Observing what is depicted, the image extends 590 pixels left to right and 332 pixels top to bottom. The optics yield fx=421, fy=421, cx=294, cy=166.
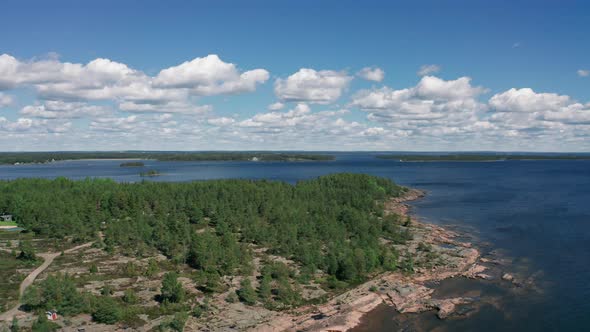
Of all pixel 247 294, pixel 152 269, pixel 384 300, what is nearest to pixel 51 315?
pixel 152 269

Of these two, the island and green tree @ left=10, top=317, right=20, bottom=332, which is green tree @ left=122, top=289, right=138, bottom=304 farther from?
green tree @ left=10, top=317, right=20, bottom=332

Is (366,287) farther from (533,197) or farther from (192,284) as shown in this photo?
(533,197)

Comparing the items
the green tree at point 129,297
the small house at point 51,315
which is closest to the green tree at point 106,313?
the green tree at point 129,297

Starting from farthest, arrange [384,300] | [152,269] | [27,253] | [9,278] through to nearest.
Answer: [27,253], [152,269], [9,278], [384,300]

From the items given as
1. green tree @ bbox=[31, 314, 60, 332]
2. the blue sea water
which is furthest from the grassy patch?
the blue sea water

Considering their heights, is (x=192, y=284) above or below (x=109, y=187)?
below

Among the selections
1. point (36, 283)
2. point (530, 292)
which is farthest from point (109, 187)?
point (530, 292)

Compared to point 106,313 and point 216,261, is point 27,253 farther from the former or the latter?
point 216,261
